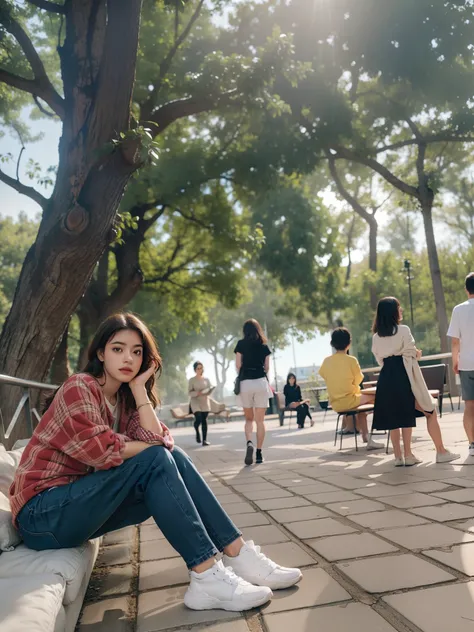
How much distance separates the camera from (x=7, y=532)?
251 centimetres

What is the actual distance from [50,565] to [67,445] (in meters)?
0.51

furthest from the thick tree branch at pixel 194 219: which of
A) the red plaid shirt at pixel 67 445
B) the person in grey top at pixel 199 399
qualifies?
the red plaid shirt at pixel 67 445

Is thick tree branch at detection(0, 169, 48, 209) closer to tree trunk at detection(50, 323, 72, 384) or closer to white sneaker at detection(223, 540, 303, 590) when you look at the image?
tree trunk at detection(50, 323, 72, 384)

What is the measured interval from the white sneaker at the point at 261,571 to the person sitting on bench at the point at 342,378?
523 centimetres

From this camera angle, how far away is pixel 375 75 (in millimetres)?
16078

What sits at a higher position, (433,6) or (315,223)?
(433,6)

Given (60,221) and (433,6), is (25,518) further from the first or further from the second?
(433,6)

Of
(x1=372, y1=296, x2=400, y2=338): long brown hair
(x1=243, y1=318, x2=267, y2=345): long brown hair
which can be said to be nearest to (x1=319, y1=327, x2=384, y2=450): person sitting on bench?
(x1=243, y1=318, x2=267, y2=345): long brown hair

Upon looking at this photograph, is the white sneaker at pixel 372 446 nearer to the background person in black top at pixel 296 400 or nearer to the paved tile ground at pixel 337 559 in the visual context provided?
the paved tile ground at pixel 337 559

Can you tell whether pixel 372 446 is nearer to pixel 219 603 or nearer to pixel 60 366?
pixel 219 603

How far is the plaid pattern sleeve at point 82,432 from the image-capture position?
2545mm

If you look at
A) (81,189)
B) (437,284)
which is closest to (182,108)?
(81,189)

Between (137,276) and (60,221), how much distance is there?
5736 millimetres

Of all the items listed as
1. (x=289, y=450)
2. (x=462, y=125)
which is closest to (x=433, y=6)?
(x=462, y=125)
